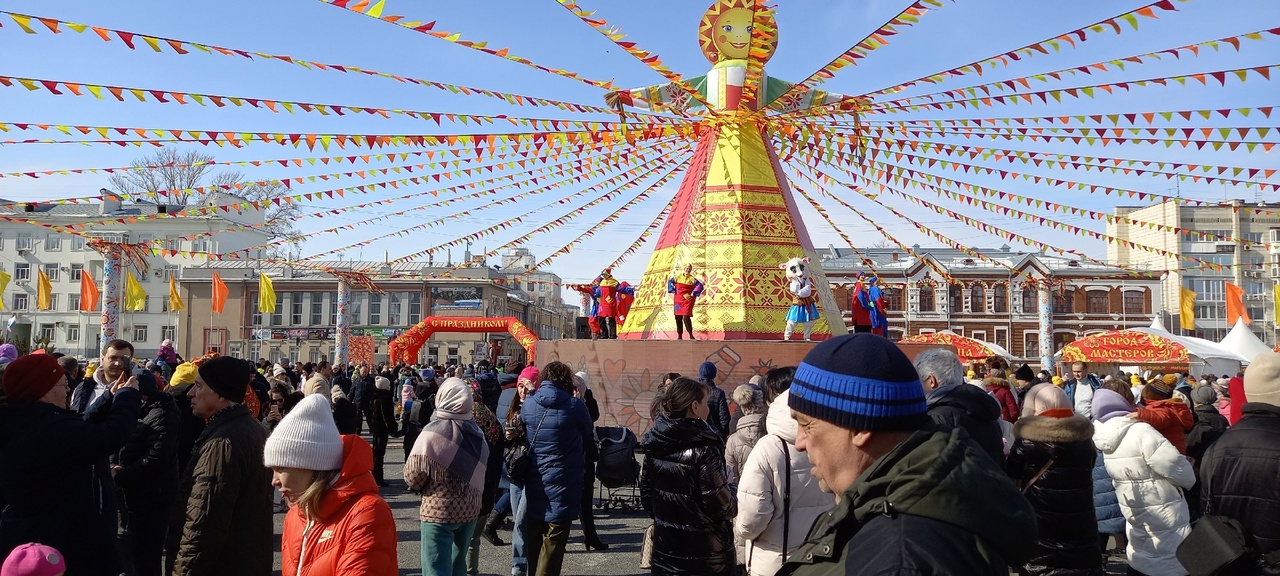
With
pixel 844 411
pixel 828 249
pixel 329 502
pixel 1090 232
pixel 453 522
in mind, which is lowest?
pixel 453 522

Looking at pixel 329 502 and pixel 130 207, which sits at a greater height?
pixel 130 207

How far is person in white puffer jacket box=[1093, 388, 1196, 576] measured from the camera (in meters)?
5.64

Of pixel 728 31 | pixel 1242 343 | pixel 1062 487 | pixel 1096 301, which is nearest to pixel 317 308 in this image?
pixel 728 31

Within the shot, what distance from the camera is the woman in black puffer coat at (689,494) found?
Answer: 4863 mm

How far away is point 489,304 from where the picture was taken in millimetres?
53781

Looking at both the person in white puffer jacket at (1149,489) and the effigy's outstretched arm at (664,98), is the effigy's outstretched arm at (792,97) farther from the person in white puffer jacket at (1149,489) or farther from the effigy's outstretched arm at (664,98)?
the person in white puffer jacket at (1149,489)

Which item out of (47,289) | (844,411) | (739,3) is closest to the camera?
Result: (844,411)

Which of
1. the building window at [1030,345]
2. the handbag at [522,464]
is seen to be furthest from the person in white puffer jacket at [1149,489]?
the building window at [1030,345]

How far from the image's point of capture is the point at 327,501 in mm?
3438

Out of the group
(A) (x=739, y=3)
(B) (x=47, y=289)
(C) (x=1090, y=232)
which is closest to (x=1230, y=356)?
(C) (x=1090, y=232)

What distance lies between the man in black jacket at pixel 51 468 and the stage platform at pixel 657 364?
11.0 m

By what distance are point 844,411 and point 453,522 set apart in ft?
13.7

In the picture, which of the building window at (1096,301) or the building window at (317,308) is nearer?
the building window at (1096,301)

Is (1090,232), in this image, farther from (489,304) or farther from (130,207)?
(130,207)
